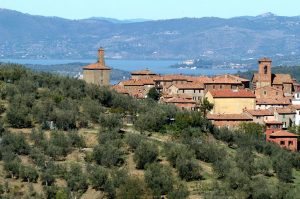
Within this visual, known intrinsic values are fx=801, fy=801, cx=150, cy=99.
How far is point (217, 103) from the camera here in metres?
70.1

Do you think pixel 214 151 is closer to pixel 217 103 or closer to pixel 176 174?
pixel 176 174

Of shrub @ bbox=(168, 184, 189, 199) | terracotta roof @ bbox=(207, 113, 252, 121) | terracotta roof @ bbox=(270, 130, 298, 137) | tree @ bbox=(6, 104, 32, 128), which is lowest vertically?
terracotta roof @ bbox=(270, 130, 298, 137)

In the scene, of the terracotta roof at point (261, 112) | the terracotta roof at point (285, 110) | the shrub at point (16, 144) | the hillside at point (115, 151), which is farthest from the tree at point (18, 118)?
the terracotta roof at point (285, 110)

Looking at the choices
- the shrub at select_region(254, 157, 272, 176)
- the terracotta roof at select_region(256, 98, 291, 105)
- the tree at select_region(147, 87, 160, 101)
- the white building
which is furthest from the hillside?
the terracotta roof at select_region(256, 98, 291, 105)

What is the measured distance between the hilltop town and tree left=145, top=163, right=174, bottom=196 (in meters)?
23.5

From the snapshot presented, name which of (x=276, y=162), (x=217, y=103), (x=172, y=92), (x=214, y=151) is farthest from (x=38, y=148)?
(x=172, y=92)

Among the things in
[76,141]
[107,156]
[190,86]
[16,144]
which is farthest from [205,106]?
[16,144]

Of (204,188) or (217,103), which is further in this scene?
(217,103)

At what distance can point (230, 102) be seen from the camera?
7012 centimetres

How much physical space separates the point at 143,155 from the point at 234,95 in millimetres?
30855

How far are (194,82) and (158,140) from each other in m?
33.4

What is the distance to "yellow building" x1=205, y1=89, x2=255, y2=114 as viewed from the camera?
230 feet

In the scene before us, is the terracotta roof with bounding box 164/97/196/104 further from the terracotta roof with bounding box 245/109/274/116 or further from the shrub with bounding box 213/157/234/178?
the shrub with bounding box 213/157/234/178

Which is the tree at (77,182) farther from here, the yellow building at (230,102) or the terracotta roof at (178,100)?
the yellow building at (230,102)
